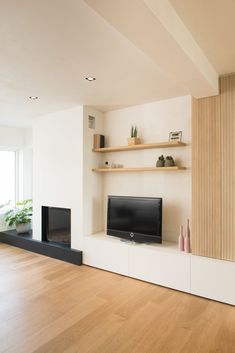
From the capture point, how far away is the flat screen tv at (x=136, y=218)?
334 centimetres

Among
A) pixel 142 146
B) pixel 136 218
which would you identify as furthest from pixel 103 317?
pixel 142 146

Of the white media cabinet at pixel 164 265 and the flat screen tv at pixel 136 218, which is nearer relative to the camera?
the white media cabinet at pixel 164 265

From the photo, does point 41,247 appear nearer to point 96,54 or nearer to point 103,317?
point 103,317

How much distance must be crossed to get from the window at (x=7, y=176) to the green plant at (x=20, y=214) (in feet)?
1.05

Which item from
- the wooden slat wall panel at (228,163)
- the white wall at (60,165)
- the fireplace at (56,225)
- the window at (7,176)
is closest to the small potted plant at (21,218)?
the window at (7,176)

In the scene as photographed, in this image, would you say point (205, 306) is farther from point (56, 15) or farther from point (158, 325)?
point (56, 15)

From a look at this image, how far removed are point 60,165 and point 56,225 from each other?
109cm

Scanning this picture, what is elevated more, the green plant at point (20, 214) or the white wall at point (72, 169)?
the white wall at point (72, 169)

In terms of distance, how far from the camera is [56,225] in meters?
4.41

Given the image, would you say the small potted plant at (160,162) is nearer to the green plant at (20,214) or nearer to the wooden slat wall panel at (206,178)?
the wooden slat wall panel at (206,178)

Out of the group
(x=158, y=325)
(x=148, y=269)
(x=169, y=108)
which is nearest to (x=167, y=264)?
(x=148, y=269)

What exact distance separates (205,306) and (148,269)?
0.81 metres

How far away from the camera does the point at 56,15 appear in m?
1.72

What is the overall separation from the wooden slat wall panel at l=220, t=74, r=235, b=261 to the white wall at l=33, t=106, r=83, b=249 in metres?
2.10
